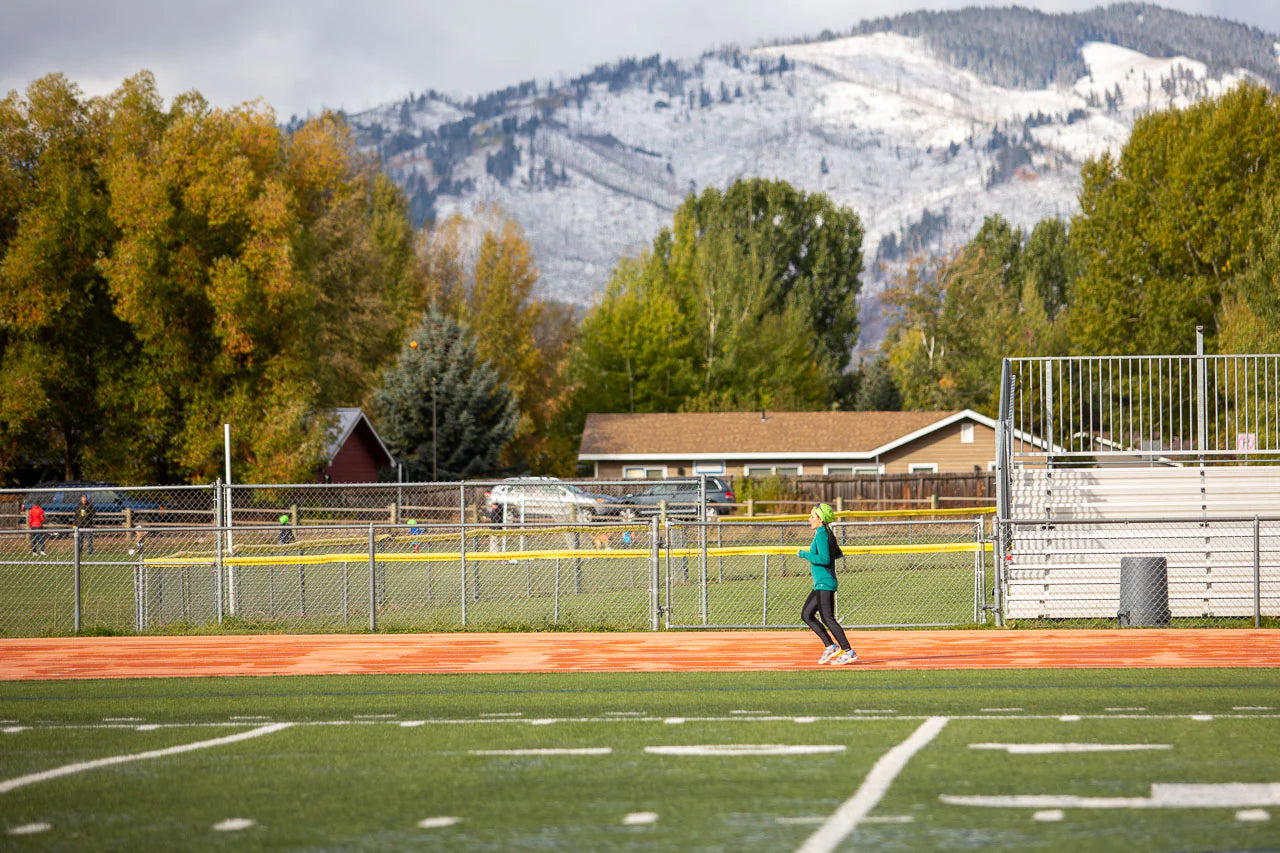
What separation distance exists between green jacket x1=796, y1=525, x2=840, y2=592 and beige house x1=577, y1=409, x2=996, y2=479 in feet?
136

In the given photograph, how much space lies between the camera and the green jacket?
1362 cm

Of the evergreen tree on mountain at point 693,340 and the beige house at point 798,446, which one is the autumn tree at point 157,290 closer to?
the beige house at point 798,446

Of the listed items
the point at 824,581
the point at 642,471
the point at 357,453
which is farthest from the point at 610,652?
the point at 357,453

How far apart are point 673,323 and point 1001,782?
6491 centimetres

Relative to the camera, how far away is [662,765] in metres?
8.56

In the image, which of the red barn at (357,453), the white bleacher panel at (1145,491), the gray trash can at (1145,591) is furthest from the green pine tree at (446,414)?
the gray trash can at (1145,591)

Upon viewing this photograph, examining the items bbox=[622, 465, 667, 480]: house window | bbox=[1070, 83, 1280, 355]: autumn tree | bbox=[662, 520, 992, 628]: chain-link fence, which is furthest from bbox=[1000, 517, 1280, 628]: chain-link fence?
bbox=[622, 465, 667, 480]: house window

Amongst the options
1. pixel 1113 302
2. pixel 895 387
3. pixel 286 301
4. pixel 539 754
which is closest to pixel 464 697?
pixel 539 754

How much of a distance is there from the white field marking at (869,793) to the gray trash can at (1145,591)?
8512mm

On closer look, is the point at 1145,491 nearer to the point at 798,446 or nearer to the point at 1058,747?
the point at 1058,747

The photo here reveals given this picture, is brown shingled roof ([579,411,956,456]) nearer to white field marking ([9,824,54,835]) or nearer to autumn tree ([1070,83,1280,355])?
autumn tree ([1070,83,1280,355])

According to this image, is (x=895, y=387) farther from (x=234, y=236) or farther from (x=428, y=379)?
(x=234, y=236)

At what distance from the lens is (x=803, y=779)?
8000 mm

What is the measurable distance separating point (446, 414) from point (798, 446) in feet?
51.1
